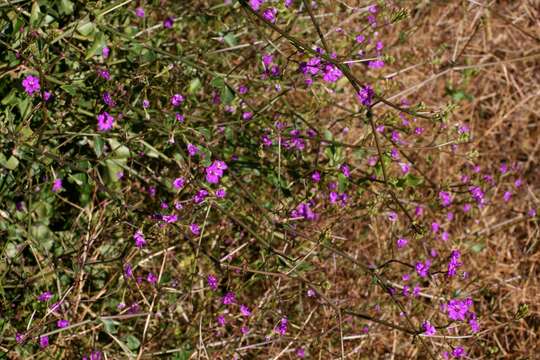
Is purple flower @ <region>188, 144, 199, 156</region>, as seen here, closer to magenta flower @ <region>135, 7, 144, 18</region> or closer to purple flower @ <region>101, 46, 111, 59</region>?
purple flower @ <region>101, 46, 111, 59</region>

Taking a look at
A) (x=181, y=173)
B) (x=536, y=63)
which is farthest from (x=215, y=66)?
(x=536, y=63)

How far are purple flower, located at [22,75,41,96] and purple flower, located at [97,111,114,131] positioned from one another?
0.24 meters

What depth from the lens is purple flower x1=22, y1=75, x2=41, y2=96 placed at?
241cm

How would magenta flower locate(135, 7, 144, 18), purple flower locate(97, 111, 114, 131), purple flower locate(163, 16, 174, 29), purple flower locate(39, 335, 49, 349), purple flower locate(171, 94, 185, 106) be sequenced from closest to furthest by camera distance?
purple flower locate(39, 335, 49, 349)
purple flower locate(97, 111, 114, 131)
purple flower locate(171, 94, 185, 106)
magenta flower locate(135, 7, 144, 18)
purple flower locate(163, 16, 174, 29)

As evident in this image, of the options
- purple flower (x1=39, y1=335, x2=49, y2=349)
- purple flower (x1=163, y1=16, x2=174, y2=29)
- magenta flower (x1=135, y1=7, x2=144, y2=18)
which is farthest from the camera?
purple flower (x1=163, y1=16, x2=174, y2=29)

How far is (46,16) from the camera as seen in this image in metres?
2.64

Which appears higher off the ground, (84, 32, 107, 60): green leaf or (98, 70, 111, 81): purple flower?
(84, 32, 107, 60): green leaf

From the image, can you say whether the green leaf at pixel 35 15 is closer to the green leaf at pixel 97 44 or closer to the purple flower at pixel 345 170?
the green leaf at pixel 97 44

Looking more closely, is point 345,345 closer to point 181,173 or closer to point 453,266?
point 453,266

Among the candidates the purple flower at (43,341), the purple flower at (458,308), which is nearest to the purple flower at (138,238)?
the purple flower at (43,341)

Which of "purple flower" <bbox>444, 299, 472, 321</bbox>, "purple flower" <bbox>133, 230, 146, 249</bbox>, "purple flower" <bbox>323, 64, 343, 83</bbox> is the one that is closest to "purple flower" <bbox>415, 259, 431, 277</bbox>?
"purple flower" <bbox>444, 299, 472, 321</bbox>

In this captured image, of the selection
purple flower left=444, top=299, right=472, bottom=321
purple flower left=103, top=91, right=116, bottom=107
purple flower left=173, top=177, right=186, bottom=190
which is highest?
purple flower left=103, top=91, right=116, bottom=107

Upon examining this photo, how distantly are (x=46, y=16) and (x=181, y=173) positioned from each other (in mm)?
812

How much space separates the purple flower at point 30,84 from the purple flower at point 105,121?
24cm
